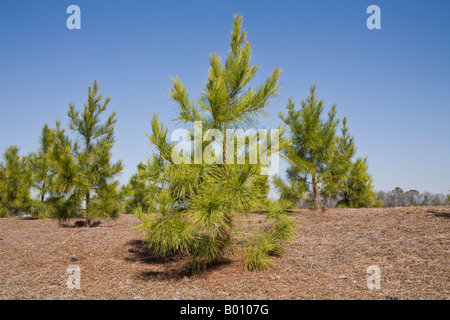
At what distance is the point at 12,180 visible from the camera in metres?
14.1

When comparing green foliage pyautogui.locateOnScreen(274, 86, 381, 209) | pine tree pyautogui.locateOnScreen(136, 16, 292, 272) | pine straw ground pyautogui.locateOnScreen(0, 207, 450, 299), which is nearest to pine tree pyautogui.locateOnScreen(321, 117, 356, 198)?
green foliage pyautogui.locateOnScreen(274, 86, 381, 209)

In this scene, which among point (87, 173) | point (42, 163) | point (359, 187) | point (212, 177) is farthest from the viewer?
point (359, 187)

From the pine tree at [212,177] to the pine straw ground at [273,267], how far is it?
579mm

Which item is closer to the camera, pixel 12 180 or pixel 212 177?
pixel 212 177

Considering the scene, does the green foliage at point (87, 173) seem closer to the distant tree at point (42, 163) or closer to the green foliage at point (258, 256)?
the distant tree at point (42, 163)

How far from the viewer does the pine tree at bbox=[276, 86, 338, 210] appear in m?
10.6

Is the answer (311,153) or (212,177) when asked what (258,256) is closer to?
(212,177)

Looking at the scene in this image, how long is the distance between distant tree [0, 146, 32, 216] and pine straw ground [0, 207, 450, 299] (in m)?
5.74

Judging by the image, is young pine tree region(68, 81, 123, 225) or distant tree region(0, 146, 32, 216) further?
distant tree region(0, 146, 32, 216)

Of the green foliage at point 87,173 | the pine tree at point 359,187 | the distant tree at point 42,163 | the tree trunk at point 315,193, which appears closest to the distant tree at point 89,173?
the green foliage at point 87,173

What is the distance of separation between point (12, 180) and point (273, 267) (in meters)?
13.3

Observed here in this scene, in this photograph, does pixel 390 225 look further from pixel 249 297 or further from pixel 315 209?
pixel 249 297

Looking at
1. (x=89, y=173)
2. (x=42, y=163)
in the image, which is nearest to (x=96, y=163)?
(x=89, y=173)

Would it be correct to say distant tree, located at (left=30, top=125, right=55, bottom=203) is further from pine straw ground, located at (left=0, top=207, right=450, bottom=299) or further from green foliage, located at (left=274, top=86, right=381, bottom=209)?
green foliage, located at (left=274, top=86, right=381, bottom=209)
